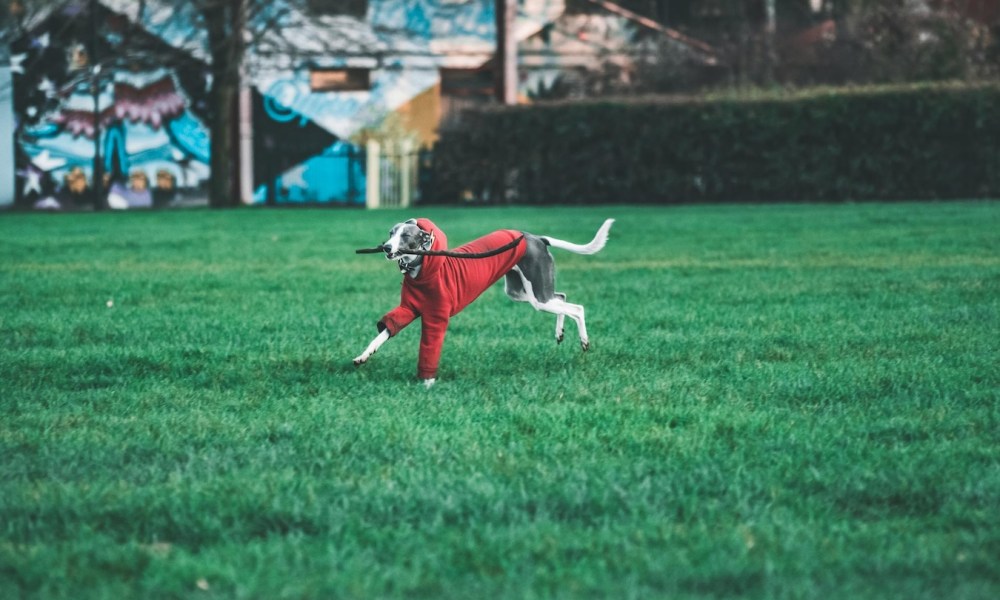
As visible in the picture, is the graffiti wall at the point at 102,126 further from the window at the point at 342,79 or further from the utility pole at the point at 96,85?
the window at the point at 342,79

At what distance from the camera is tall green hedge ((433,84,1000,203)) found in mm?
23766

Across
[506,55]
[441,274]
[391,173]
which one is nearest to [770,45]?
[506,55]

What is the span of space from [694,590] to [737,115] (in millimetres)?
22369

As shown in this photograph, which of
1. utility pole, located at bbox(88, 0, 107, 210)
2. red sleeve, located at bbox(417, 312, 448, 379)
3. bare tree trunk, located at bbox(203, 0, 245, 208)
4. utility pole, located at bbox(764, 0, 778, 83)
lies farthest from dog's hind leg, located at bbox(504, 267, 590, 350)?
utility pole, located at bbox(764, 0, 778, 83)

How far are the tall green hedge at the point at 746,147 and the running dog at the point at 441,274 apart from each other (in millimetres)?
18681

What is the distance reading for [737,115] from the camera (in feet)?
80.5

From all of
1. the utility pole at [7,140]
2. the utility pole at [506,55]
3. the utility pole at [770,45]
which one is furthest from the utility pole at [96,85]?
the utility pole at [770,45]

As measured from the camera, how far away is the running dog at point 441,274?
5.72 metres

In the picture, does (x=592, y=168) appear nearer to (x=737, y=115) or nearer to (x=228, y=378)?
(x=737, y=115)

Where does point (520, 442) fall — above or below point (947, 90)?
below

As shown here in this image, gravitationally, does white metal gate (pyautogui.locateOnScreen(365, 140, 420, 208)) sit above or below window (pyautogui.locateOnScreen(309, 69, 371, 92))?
below

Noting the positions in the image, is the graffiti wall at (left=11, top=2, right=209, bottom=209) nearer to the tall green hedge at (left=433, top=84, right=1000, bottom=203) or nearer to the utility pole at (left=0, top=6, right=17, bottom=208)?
the utility pole at (left=0, top=6, right=17, bottom=208)

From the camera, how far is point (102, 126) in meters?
31.4

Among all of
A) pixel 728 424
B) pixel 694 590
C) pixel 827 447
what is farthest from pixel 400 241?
pixel 694 590
